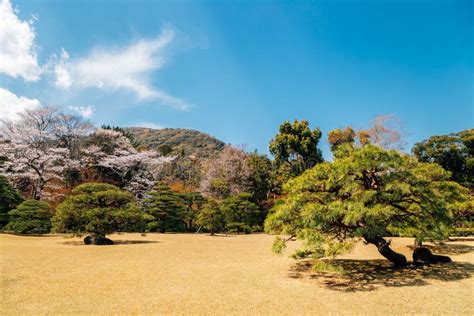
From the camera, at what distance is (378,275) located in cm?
563

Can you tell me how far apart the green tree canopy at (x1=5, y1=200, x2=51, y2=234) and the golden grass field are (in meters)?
7.01

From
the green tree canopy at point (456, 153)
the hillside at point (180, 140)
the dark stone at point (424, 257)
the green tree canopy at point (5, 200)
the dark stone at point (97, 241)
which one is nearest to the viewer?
the dark stone at point (424, 257)

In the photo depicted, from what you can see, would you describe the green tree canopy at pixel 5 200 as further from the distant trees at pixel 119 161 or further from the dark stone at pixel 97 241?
the distant trees at pixel 119 161

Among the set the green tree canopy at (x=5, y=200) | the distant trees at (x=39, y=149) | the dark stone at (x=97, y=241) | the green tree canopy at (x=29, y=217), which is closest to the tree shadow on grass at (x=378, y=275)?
the dark stone at (x=97, y=241)

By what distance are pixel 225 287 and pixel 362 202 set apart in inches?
106

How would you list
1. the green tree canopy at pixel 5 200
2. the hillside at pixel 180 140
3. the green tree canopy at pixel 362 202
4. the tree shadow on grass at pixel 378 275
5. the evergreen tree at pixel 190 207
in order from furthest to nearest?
the hillside at pixel 180 140 < the evergreen tree at pixel 190 207 < the green tree canopy at pixel 5 200 < the green tree canopy at pixel 362 202 < the tree shadow on grass at pixel 378 275

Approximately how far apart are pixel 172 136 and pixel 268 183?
5020cm

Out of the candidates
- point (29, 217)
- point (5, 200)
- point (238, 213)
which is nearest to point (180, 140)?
point (238, 213)

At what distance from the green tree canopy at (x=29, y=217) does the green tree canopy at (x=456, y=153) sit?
21407 mm

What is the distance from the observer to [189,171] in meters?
31.9

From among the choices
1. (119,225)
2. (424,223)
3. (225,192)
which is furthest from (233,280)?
(225,192)

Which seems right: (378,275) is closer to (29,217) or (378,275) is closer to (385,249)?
(385,249)

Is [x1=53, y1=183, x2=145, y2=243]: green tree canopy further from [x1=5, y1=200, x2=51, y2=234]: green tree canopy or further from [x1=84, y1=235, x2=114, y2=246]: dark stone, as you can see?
[x1=5, y1=200, x2=51, y2=234]: green tree canopy

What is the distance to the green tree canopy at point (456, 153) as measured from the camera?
17062 millimetres
